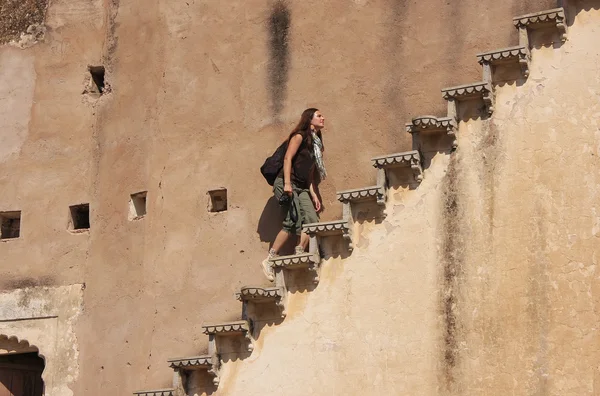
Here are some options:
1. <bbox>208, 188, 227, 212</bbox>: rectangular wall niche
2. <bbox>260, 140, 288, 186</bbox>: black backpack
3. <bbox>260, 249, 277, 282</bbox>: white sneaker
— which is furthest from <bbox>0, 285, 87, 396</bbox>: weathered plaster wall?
<bbox>260, 140, 288, 186</bbox>: black backpack

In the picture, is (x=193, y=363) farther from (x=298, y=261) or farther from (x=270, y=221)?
(x=270, y=221)

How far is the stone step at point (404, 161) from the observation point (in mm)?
13266

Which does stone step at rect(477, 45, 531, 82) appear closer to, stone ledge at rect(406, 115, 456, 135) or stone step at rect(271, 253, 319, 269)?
stone ledge at rect(406, 115, 456, 135)

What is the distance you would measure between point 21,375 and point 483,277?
6366 millimetres

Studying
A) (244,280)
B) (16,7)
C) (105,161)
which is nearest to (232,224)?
(244,280)

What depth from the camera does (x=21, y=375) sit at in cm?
1670

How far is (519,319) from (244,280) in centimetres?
345

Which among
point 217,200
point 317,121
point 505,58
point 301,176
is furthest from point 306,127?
point 505,58

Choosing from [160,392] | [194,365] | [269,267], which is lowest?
[160,392]

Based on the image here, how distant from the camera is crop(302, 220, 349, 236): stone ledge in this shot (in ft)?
44.0

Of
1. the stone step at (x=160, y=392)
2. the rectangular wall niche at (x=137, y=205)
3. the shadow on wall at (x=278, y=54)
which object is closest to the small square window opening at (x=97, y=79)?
the rectangular wall niche at (x=137, y=205)

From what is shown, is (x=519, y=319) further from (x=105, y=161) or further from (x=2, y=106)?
(x=2, y=106)

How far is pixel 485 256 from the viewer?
42.3 ft

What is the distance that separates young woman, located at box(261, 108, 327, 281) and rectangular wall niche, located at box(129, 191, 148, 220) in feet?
6.37
